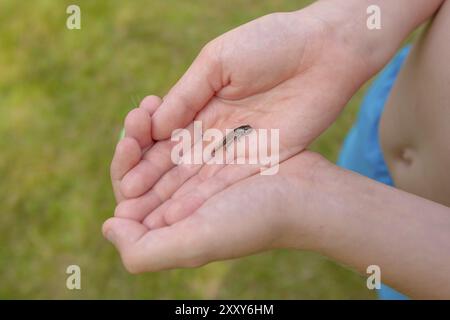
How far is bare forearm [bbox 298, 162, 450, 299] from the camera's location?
1.41 metres

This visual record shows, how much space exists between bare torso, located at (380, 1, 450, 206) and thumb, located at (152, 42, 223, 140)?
0.70 metres

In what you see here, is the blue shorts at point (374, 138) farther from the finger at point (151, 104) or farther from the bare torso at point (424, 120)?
the finger at point (151, 104)

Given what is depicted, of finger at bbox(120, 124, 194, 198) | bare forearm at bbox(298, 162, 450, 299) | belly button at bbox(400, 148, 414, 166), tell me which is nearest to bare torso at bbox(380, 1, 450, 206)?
belly button at bbox(400, 148, 414, 166)

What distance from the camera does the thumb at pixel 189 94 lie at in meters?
1.67

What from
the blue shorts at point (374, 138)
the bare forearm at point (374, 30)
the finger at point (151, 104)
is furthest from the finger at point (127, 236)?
the blue shorts at point (374, 138)

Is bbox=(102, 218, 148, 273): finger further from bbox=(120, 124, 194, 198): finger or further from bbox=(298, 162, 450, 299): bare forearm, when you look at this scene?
bbox=(298, 162, 450, 299): bare forearm

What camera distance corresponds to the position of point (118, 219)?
1.48 m

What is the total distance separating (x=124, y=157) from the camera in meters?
1.59

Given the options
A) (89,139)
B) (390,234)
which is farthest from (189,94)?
(89,139)

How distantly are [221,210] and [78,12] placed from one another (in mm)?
2512

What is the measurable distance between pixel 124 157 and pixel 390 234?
86 centimetres

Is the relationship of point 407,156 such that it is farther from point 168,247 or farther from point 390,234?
point 168,247
